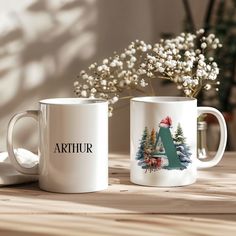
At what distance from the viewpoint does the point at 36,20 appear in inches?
81.4

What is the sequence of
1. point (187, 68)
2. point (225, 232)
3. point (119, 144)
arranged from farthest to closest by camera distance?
point (119, 144), point (187, 68), point (225, 232)

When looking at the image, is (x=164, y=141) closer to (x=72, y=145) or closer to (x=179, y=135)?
(x=179, y=135)

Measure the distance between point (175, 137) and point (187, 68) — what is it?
6.9 inches

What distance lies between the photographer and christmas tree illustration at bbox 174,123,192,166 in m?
1.04

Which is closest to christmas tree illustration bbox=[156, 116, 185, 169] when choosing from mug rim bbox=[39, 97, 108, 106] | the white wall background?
mug rim bbox=[39, 97, 108, 106]

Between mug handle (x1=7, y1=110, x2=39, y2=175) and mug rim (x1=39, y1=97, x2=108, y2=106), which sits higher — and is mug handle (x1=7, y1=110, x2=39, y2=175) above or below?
below

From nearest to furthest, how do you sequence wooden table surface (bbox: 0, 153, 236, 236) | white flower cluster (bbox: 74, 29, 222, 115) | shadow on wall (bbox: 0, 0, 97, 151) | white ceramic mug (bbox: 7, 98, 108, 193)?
wooden table surface (bbox: 0, 153, 236, 236) < white ceramic mug (bbox: 7, 98, 108, 193) < white flower cluster (bbox: 74, 29, 222, 115) < shadow on wall (bbox: 0, 0, 97, 151)

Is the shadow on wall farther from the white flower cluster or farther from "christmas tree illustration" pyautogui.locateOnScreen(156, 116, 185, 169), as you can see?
"christmas tree illustration" pyautogui.locateOnScreen(156, 116, 185, 169)

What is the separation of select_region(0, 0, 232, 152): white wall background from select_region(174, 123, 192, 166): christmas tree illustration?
3.66 ft

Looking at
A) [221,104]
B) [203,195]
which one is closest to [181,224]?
[203,195]

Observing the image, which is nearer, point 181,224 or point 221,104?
point 181,224

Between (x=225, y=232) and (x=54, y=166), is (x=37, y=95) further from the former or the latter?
(x=225, y=232)

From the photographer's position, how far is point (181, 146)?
1047 millimetres

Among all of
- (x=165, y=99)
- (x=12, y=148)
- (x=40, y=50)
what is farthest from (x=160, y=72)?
(x=40, y=50)
